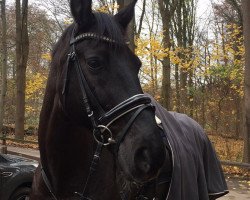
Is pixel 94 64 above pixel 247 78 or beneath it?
beneath

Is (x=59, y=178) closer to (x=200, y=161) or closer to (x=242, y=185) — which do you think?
(x=200, y=161)

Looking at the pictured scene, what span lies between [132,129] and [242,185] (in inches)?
365

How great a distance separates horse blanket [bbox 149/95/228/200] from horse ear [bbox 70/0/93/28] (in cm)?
113

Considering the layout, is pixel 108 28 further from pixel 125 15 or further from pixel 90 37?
pixel 125 15

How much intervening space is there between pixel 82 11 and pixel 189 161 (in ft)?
→ 5.42

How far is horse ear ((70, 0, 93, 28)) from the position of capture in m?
2.51

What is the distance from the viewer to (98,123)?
2455mm

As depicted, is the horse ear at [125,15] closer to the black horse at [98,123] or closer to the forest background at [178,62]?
the black horse at [98,123]

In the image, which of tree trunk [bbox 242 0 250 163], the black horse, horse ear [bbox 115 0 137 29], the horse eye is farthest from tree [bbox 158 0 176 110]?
the horse eye

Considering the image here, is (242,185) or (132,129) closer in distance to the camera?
(132,129)

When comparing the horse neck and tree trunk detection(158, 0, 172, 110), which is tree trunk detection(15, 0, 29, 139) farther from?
the horse neck

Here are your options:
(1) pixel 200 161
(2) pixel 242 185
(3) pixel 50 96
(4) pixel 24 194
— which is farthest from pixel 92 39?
(2) pixel 242 185

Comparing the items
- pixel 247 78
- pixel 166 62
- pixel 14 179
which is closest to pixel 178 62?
pixel 166 62

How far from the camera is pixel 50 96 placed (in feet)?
9.89
